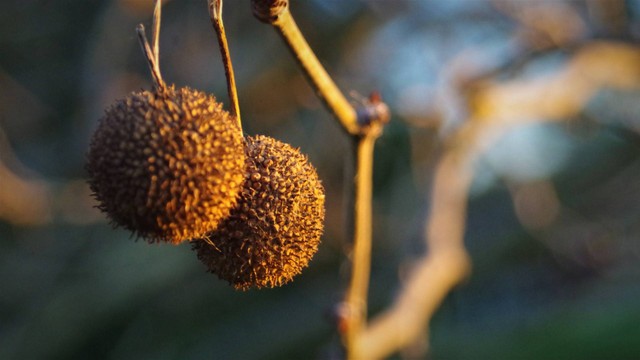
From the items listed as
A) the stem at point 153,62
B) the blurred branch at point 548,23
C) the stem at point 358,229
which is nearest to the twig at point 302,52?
the stem at point 358,229

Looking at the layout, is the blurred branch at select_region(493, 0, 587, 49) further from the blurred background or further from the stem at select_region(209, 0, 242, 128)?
the stem at select_region(209, 0, 242, 128)

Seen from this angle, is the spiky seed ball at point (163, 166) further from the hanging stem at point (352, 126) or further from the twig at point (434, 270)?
the twig at point (434, 270)

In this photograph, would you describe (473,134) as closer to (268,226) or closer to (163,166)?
(268,226)

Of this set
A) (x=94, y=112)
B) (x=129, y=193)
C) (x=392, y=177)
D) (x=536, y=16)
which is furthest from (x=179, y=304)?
(x=129, y=193)

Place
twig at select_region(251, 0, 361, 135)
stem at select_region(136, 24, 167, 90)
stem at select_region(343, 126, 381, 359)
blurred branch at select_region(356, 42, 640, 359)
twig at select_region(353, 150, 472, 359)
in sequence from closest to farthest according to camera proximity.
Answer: twig at select_region(251, 0, 361, 135)
stem at select_region(136, 24, 167, 90)
stem at select_region(343, 126, 381, 359)
twig at select_region(353, 150, 472, 359)
blurred branch at select_region(356, 42, 640, 359)

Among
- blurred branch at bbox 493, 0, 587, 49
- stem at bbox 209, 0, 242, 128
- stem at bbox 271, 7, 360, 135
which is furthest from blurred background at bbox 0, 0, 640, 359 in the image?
stem at bbox 209, 0, 242, 128

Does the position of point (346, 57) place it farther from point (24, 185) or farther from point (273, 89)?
point (24, 185)
